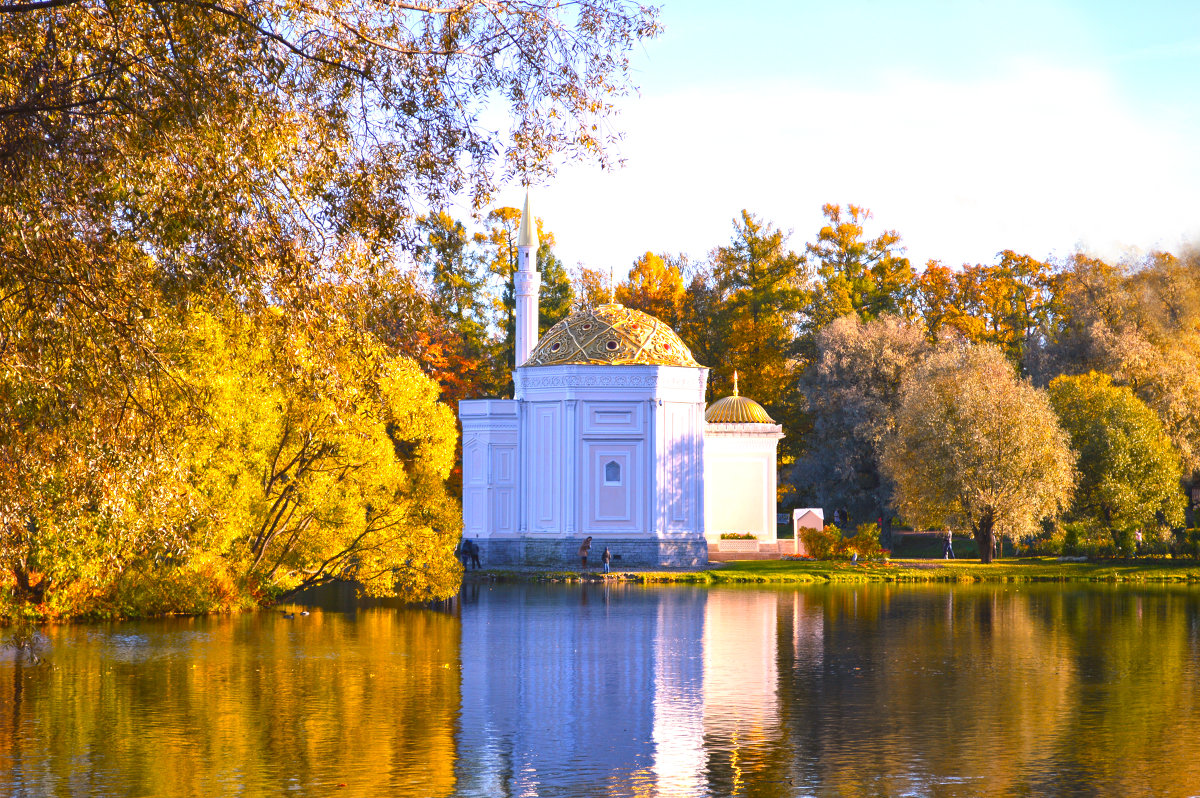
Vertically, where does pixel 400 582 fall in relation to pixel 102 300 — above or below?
below

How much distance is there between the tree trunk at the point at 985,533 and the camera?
5075 cm

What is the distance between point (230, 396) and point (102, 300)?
595 inches

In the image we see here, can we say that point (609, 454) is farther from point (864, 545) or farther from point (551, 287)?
point (551, 287)

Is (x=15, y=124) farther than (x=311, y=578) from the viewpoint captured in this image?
No

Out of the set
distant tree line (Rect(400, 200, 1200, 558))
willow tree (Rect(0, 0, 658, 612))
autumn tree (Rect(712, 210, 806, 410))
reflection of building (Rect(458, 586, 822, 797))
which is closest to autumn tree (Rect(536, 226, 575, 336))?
distant tree line (Rect(400, 200, 1200, 558))

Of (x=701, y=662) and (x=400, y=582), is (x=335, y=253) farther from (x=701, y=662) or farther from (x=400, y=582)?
(x=400, y=582)

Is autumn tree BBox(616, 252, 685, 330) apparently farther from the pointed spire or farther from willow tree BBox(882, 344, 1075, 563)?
willow tree BBox(882, 344, 1075, 563)

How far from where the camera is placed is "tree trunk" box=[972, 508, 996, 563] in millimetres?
50750

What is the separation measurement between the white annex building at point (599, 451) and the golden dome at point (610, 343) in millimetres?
51

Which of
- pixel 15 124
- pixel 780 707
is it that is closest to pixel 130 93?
pixel 15 124

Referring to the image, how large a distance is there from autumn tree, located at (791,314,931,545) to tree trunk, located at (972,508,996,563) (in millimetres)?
9307

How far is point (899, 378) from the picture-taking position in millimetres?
62188

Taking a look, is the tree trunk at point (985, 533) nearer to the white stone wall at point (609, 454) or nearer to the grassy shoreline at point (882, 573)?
the grassy shoreline at point (882, 573)

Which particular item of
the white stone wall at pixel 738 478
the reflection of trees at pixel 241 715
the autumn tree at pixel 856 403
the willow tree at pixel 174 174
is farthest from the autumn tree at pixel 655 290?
the willow tree at pixel 174 174
